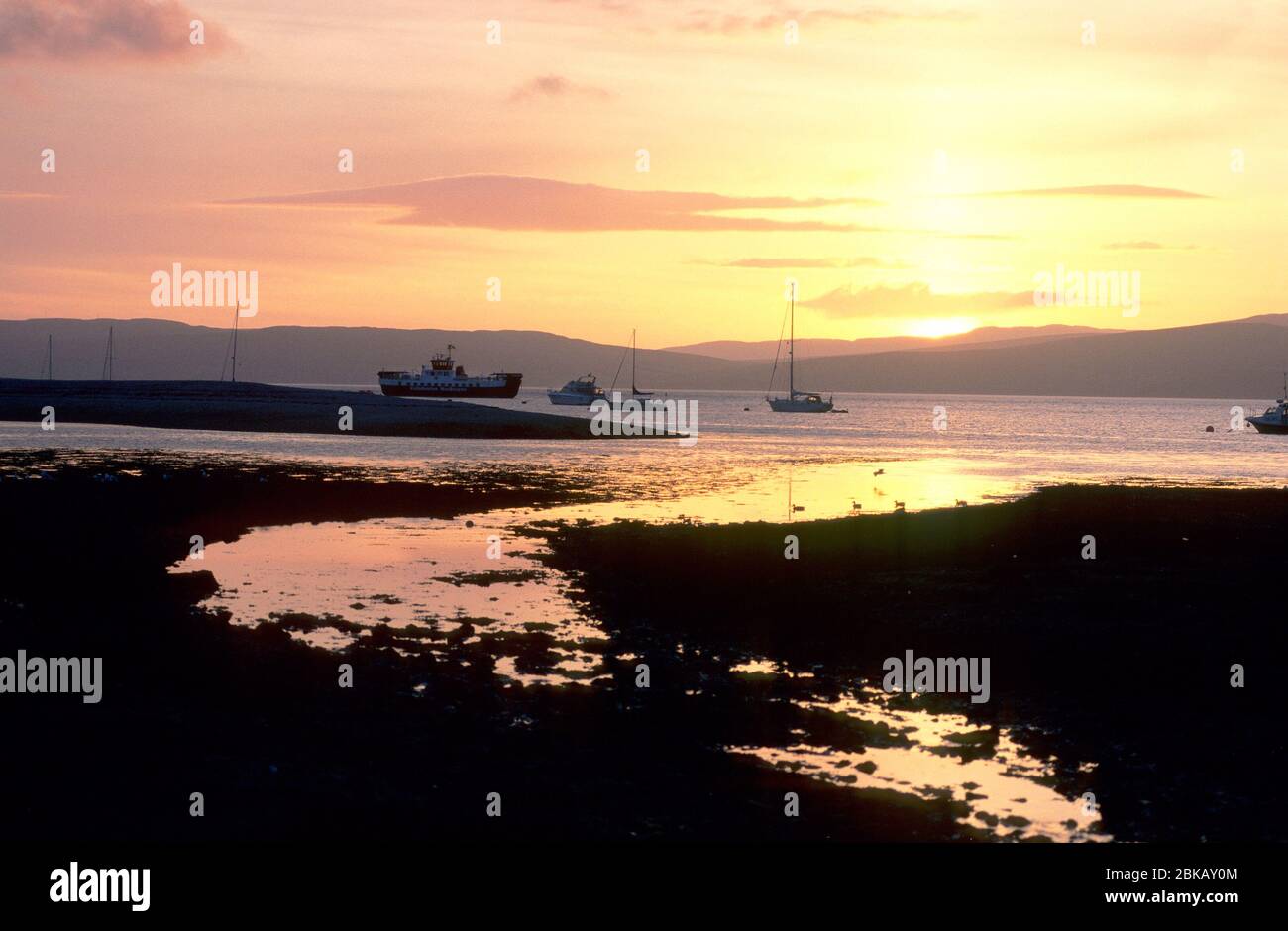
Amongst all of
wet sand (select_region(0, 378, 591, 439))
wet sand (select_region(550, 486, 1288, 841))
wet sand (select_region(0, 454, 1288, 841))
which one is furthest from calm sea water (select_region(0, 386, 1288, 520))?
wet sand (select_region(0, 454, 1288, 841))

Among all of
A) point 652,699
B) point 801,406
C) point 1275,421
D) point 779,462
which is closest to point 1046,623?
point 652,699

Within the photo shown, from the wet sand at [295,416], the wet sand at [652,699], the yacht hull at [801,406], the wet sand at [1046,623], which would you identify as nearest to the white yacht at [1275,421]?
the yacht hull at [801,406]

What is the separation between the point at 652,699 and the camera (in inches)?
647

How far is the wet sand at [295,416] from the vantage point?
101 meters

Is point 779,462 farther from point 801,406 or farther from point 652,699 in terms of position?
point 801,406

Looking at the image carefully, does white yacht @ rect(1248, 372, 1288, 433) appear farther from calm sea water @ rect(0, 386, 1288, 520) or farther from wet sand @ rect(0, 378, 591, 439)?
wet sand @ rect(0, 378, 591, 439)

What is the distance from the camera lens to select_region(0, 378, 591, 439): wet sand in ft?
331

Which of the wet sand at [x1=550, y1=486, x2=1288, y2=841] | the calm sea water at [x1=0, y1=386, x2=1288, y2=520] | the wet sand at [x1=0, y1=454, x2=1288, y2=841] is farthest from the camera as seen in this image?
the calm sea water at [x1=0, y1=386, x2=1288, y2=520]

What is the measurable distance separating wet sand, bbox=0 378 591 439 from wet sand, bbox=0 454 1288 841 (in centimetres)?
6880

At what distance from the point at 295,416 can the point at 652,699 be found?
3814 inches

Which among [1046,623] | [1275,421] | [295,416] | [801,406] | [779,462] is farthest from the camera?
[801,406]
